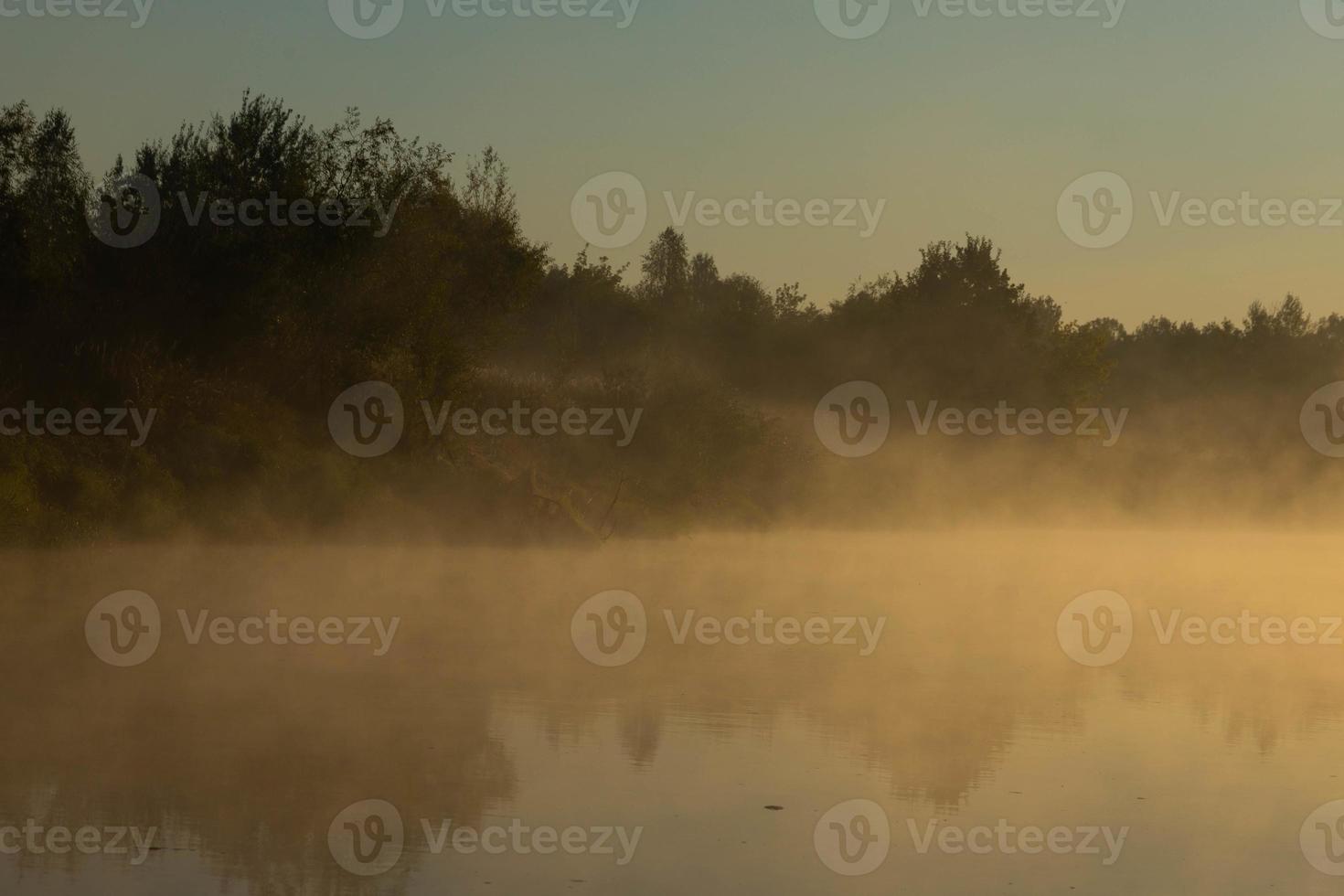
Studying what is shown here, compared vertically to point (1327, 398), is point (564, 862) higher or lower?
lower

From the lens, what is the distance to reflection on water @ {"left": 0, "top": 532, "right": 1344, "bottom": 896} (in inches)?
361

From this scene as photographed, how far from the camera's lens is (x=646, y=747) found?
13.1 metres

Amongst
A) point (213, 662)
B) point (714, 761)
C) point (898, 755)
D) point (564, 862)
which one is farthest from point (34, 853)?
point (213, 662)

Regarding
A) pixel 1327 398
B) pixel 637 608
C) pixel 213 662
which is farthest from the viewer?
pixel 1327 398

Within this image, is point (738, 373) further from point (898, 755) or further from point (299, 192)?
point (898, 755)

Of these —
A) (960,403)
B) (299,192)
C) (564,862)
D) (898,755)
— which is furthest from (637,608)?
(960,403)

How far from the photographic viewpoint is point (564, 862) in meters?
9.18

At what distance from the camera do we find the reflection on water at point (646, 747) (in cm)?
917

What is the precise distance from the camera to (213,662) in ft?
56.8

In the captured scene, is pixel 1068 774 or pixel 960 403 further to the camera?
pixel 960 403

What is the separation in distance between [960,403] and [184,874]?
2782 inches

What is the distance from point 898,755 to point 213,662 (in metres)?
7.91

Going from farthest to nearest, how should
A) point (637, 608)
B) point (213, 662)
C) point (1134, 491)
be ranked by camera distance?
point (1134, 491) → point (637, 608) → point (213, 662)

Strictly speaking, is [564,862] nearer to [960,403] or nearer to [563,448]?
[563,448]
